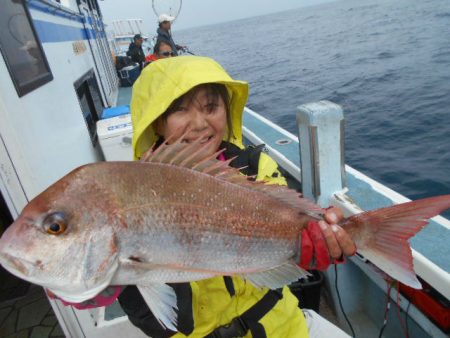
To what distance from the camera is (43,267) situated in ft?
3.97

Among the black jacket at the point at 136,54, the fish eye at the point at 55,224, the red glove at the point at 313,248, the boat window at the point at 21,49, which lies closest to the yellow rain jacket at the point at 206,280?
the red glove at the point at 313,248

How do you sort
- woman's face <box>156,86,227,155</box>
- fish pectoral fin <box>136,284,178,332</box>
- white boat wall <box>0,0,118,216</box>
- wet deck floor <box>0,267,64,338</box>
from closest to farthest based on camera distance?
fish pectoral fin <box>136,284,178,332</box> < woman's face <box>156,86,227,155</box> < white boat wall <box>0,0,118,216</box> < wet deck floor <box>0,267,64,338</box>

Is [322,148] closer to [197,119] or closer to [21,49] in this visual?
[197,119]

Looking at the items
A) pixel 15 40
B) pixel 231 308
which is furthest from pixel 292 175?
pixel 15 40

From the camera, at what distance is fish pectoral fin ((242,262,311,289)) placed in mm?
1581

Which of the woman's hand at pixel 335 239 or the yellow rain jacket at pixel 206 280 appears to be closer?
the woman's hand at pixel 335 239

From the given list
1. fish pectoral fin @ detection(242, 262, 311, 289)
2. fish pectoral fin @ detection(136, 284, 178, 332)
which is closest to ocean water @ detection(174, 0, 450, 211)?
fish pectoral fin @ detection(242, 262, 311, 289)

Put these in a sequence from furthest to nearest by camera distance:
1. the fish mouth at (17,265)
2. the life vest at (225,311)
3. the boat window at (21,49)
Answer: the boat window at (21,49) < the life vest at (225,311) < the fish mouth at (17,265)

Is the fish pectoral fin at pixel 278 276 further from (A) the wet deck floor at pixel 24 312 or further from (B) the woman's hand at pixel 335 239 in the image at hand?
(A) the wet deck floor at pixel 24 312

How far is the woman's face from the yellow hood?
12 centimetres

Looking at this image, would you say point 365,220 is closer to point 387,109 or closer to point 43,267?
point 43,267

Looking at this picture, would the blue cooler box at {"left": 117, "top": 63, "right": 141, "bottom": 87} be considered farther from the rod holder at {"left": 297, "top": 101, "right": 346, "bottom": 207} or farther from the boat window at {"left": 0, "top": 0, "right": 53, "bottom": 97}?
the rod holder at {"left": 297, "top": 101, "right": 346, "bottom": 207}

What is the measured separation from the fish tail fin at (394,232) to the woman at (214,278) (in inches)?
3.2

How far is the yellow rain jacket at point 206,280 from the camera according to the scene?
1904mm
